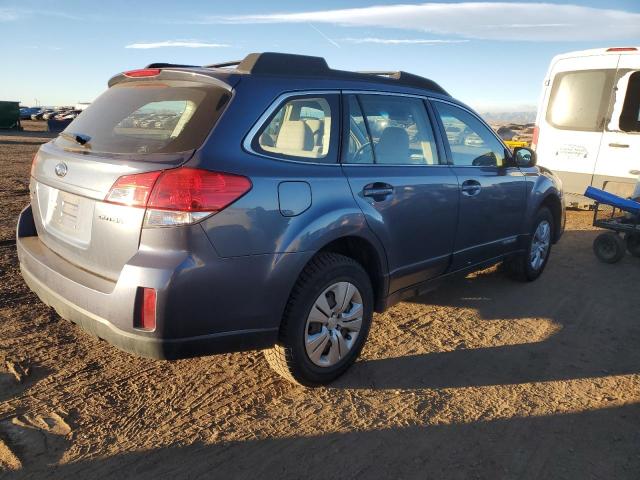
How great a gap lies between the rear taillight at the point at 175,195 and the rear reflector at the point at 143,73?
814 millimetres

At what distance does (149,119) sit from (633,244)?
19.8 ft

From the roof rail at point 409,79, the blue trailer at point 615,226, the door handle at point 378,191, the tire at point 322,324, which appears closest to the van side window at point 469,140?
the roof rail at point 409,79

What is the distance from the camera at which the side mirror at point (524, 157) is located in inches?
184

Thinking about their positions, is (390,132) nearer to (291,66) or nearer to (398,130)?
(398,130)

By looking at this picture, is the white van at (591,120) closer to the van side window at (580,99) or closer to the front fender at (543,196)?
the van side window at (580,99)

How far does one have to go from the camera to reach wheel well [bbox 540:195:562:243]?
209 inches

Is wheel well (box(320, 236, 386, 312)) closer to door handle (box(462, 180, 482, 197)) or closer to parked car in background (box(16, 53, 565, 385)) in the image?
parked car in background (box(16, 53, 565, 385))

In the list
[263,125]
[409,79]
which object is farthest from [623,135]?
[263,125]

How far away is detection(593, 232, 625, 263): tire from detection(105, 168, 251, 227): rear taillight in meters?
5.32

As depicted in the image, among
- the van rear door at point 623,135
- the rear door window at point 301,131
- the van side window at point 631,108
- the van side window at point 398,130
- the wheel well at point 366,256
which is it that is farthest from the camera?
the van side window at point 631,108

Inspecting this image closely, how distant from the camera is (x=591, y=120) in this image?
7.63 m

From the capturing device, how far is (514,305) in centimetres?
456

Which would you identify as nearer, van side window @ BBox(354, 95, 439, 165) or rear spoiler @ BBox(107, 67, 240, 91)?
rear spoiler @ BBox(107, 67, 240, 91)

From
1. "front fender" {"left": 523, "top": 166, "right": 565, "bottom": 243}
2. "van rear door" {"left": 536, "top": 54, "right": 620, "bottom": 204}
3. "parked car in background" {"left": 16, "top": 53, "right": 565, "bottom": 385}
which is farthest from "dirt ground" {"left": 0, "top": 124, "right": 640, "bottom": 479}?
"van rear door" {"left": 536, "top": 54, "right": 620, "bottom": 204}
